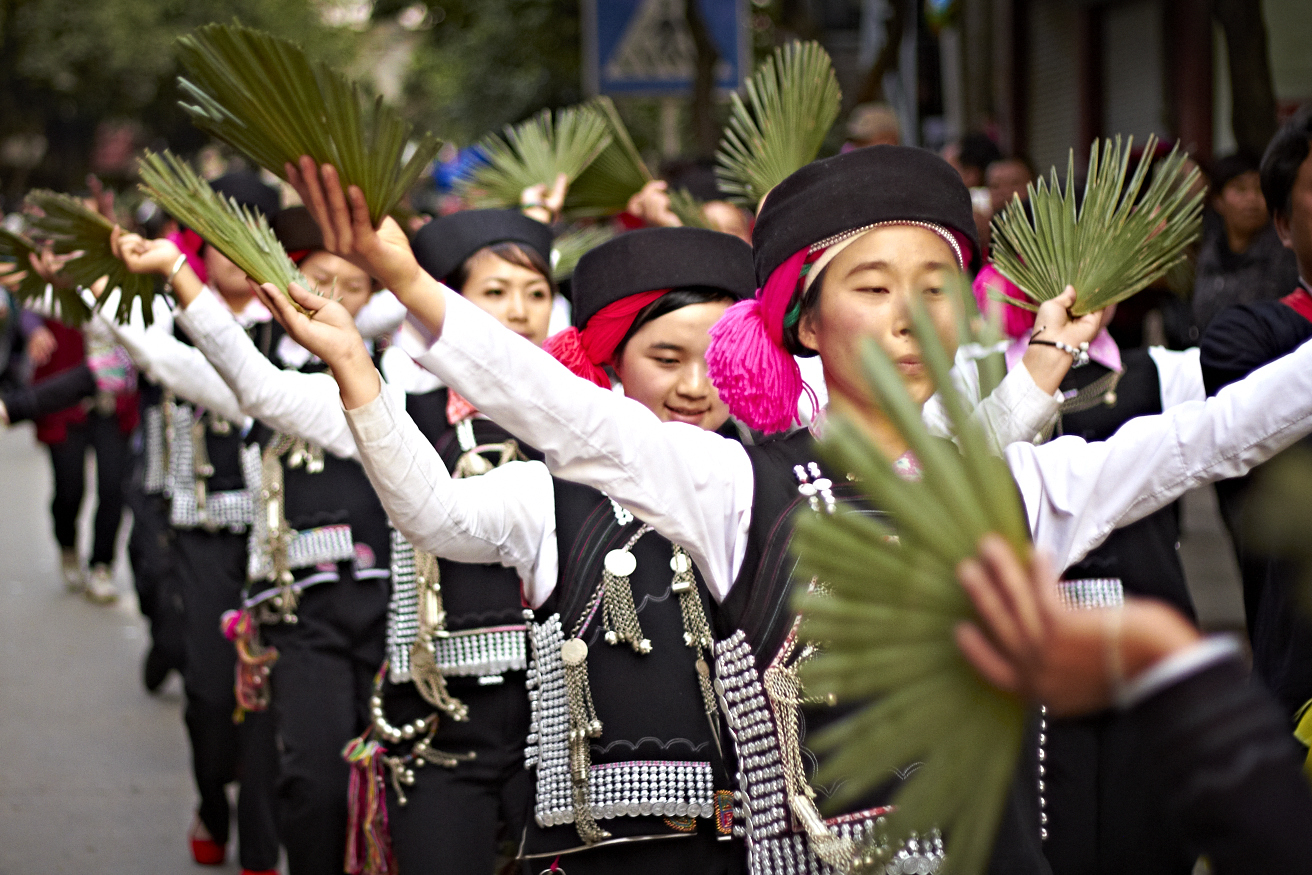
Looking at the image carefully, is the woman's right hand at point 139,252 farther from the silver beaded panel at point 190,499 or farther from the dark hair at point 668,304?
the silver beaded panel at point 190,499

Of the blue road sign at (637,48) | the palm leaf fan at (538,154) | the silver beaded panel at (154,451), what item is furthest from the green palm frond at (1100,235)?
the blue road sign at (637,48)

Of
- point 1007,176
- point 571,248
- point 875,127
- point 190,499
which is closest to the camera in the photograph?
point 571,248

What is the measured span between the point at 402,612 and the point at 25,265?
4.71ft

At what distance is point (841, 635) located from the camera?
3.68ft

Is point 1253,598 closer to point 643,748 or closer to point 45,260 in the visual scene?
point 643,748

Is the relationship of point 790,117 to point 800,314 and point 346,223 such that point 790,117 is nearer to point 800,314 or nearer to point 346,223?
point 800,314

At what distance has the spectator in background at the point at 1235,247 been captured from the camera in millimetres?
5203

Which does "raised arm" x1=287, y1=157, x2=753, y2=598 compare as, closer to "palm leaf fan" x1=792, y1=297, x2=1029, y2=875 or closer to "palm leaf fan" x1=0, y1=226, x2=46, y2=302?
"palm leaf fan" x1=792, y1=297, x2=1029, y2=875

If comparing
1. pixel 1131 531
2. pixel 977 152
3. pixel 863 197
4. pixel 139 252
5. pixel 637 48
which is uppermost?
pixel 637 48

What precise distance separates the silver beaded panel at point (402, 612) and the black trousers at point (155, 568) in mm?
2255

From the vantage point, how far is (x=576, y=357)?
2736 mm

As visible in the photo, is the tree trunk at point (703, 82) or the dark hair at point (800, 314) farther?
the tree trunk at point (703, 82)

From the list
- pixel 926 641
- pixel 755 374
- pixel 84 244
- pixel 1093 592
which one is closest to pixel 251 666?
pixel 84 244

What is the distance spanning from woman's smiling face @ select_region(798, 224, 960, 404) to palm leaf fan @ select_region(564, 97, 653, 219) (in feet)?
8.69
